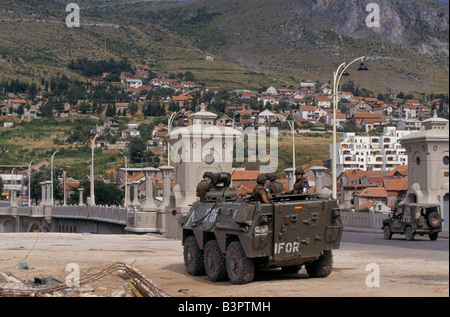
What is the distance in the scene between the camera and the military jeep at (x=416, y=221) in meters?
26.0

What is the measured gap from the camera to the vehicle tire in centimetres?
2589

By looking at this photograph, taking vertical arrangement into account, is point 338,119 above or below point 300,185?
above

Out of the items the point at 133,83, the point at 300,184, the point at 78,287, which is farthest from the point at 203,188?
the point at 133,83

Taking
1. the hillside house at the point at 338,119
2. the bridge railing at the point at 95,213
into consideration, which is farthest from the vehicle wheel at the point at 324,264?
the hillside house at the point at 338,119

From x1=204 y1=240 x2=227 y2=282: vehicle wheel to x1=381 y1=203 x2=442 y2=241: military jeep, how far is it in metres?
13.5

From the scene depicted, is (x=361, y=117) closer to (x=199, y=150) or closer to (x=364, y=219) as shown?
(x=364, y=219)

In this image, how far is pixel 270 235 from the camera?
43.1ft

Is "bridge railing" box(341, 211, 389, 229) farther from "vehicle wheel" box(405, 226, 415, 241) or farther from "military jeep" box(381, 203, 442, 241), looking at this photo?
"vehicle wheel" box(405, 226, 415, 241)

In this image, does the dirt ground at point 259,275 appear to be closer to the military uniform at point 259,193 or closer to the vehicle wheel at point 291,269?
the vehicle wheel at point 291,269

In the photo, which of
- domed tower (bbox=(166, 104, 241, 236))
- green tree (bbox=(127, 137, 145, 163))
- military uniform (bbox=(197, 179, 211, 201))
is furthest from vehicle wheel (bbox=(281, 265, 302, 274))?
green tree (bbox=(127, 137, 145, 163))

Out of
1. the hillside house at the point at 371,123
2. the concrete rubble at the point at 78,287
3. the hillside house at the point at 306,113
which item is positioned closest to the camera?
the concrete rubble at the point at 78,287

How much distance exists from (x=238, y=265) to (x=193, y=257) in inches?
85.5

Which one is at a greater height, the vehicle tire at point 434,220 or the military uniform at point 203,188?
the military uniform at point 203,188
